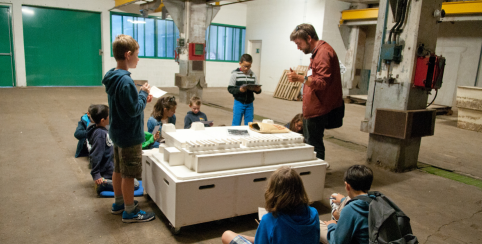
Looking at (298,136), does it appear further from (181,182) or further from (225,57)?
(225,57)

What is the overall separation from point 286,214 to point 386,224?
51 cm

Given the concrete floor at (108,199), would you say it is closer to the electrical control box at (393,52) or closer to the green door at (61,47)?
the electrical control box at (393,52)

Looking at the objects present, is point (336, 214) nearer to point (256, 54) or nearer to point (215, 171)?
point (215, 171)

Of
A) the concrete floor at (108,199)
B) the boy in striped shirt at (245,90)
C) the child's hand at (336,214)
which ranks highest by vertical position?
the boy in striped shirt at (245,90)

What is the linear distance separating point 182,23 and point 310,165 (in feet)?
24.6

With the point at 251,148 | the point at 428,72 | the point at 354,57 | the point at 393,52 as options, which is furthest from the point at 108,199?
the point at 354,57

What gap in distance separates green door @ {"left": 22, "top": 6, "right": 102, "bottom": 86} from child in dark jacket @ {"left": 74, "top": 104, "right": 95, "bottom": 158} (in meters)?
9.44

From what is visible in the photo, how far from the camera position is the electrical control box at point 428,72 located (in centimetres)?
403

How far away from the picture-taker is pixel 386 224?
168 centimetres

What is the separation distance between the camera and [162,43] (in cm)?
1397

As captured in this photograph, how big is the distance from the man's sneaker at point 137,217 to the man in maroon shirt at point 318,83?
1.88m

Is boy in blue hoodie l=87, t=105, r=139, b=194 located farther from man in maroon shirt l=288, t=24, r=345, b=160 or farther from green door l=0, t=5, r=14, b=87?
green door l=0, t=5, r=14, b=87

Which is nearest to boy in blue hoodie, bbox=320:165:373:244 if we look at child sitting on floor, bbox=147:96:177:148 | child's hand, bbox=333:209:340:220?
child's hand, bbox=333:209:340:220

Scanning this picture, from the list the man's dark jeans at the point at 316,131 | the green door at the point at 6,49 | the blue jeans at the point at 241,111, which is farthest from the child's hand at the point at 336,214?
the green door at the point at 6,49
